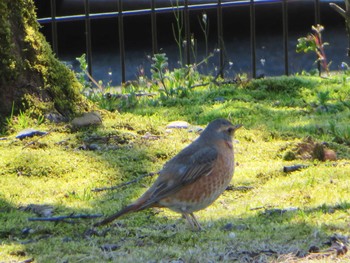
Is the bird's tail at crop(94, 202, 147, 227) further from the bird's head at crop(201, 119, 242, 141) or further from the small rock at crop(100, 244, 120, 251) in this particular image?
the bird's head at crop(201, 119, 242, 141)

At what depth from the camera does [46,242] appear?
4965 millimetres

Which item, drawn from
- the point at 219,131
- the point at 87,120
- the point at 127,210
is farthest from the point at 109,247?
the point at 87,120

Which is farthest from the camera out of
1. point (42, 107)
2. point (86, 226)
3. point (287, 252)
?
point (42, 107)

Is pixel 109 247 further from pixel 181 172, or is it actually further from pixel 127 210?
pixel 181 172

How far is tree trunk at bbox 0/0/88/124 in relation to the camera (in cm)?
716

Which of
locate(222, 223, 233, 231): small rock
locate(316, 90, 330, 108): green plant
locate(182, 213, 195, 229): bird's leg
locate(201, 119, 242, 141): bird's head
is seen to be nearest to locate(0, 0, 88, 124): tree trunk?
locate(316, 90, 330, 108): green plant

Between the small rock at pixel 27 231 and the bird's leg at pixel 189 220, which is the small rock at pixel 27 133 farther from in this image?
the bird's leg at pixel 189 220

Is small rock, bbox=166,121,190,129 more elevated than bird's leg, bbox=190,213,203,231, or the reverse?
small rock, bbox=166,121,190,129

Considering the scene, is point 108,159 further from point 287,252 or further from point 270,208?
point 287,252

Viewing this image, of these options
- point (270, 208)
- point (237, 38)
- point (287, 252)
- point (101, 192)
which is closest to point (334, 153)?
point (270, 208)

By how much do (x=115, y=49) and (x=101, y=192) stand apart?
687cm

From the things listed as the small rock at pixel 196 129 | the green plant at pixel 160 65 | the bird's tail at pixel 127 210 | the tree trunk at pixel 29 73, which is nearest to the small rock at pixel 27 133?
the tree trunk at pixel 29 73

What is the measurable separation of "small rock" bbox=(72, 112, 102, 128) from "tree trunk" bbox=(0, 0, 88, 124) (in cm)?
18

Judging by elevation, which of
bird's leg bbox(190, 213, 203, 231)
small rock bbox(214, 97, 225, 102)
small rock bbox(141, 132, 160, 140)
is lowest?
bird's leg bbox(190, 213, 203, 231)
